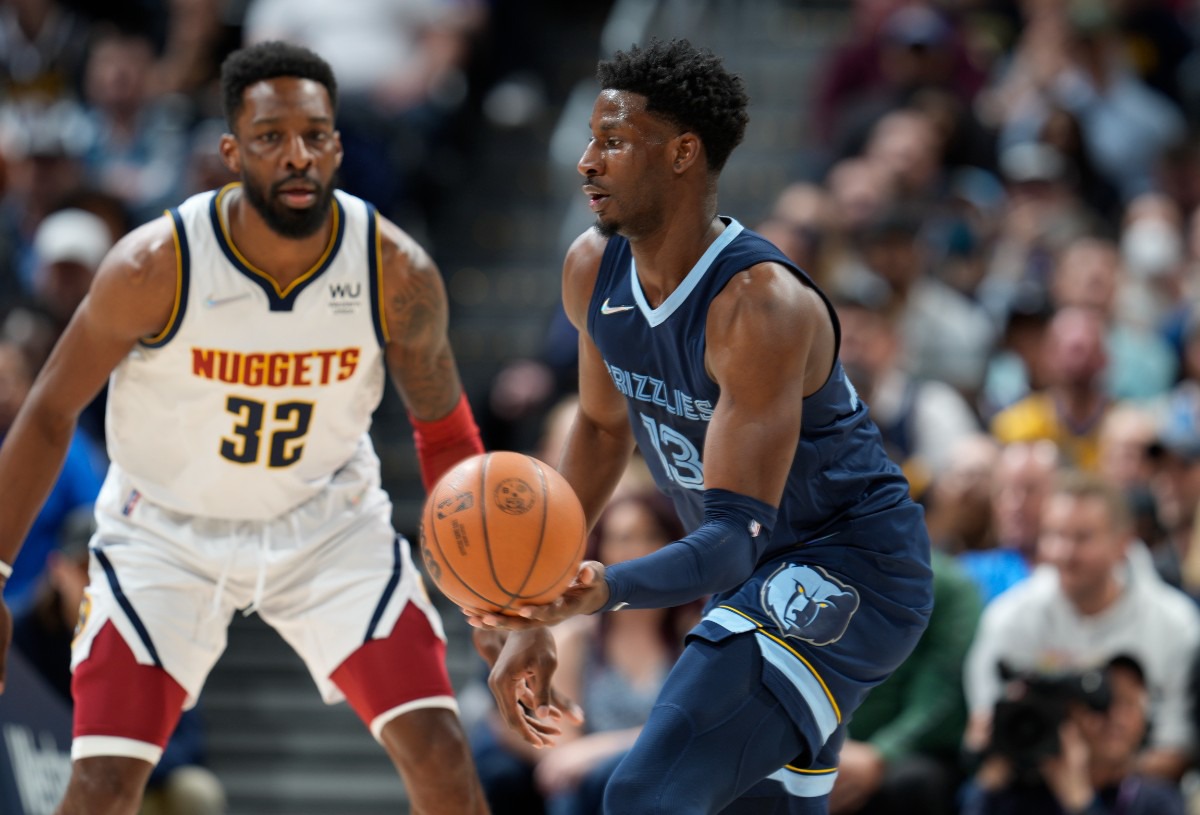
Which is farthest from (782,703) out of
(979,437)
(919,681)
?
(979,437)

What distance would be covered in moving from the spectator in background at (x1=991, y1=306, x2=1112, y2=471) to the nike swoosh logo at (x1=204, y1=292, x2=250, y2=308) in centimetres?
417

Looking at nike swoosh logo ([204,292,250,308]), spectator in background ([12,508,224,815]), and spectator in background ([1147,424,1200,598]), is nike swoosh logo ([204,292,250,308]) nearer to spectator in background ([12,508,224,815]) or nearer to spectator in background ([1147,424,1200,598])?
spectator in background ([12,508,224,815])

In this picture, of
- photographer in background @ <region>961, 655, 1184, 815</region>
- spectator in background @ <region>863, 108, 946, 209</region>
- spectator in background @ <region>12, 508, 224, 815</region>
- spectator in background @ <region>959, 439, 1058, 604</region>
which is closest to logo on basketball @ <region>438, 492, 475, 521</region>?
photographer in background @ <region>961, 655, 1184, 815</region>

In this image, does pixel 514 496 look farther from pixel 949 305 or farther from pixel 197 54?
pixel 197 54

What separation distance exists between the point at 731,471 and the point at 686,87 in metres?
0.93

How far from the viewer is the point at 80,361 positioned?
4.66 meters

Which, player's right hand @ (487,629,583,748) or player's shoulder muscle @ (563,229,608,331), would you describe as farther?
player's shoulder muscle @ (563,229,608,331)

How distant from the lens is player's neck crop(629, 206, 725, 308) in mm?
4145

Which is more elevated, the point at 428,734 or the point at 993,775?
the point at 428,734

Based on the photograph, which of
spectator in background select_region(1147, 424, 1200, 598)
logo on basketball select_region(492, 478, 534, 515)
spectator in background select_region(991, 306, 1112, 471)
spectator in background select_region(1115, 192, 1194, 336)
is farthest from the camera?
spectator in background select_region(1115, 192, 1194, 336)

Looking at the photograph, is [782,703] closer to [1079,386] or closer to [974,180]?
[1079,386]

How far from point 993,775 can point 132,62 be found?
7.37 metres

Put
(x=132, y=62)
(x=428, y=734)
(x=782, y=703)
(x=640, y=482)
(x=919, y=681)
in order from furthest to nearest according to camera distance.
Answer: (x=132, y=62), (x=640, y=482), (x=919, y=681), (x=428, y=734), (x=782, y=703)

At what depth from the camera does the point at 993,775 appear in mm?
5887
